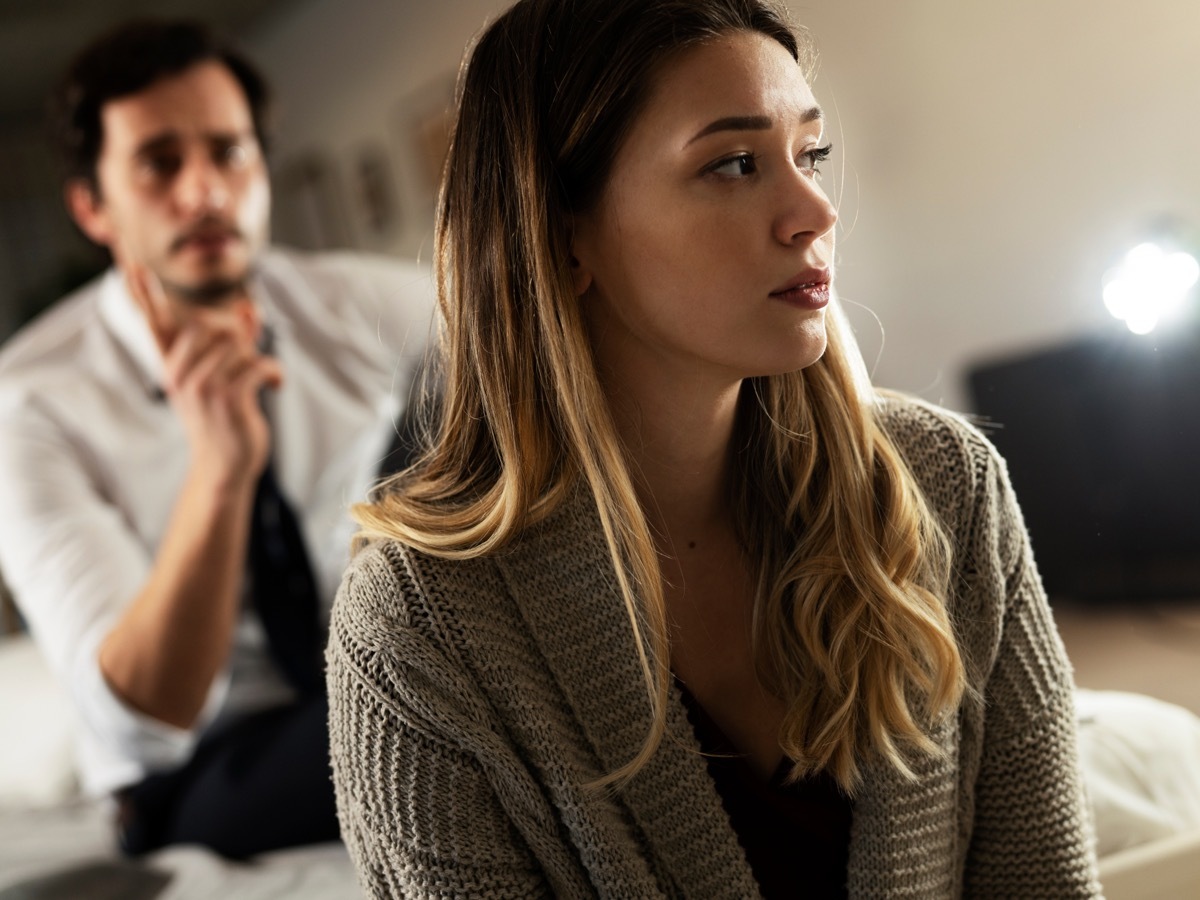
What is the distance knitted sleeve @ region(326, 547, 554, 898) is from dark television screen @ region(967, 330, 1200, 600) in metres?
0.53

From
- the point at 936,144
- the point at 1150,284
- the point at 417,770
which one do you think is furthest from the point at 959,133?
the point at 417,770

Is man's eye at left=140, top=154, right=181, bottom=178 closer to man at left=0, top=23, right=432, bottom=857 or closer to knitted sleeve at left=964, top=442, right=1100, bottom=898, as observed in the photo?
man at left=0, top=23, right=432, bottom=857

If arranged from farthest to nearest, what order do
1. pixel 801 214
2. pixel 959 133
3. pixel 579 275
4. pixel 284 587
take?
pixel 959 133
pixel 284 587
pixel 579 275
pixel 801 214

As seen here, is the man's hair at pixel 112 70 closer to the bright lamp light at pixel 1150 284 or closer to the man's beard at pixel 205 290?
the man's beard at pixel 205 290

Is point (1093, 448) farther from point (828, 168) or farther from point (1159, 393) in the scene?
point (828, 168)

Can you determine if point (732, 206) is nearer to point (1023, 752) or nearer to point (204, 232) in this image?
point (1023, 752)

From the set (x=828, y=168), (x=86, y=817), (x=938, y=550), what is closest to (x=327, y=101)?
(x=86, y=817)

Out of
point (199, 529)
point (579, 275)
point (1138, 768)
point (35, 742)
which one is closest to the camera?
point (579, 275)

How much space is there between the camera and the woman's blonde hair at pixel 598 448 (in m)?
0.83

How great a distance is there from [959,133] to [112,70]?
1588mm

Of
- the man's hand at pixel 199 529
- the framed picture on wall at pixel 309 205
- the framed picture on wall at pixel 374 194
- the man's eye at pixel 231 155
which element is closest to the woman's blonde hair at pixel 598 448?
the man's hand at pixel 199 529

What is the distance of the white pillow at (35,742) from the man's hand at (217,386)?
0.78 metres

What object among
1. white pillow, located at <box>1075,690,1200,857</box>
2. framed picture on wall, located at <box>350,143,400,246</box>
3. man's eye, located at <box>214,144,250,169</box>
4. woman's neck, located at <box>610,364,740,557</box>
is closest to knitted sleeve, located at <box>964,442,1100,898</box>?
white pillow, located at <box>1075,690,1200,857</box>

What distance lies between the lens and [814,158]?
872 millimetres
